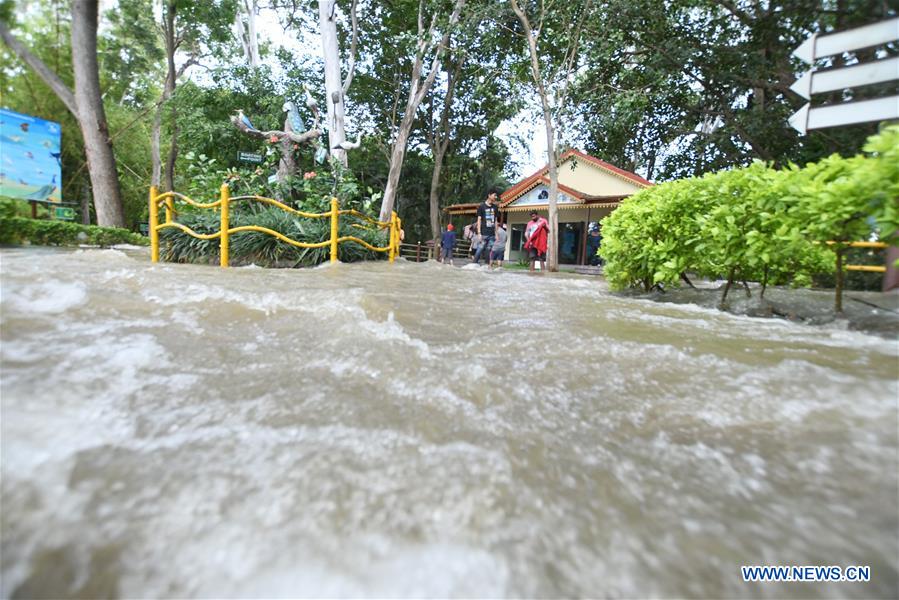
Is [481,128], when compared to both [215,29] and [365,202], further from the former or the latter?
[365,202]

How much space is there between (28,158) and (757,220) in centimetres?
1547

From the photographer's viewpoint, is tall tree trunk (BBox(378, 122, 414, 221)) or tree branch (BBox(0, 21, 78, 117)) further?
tall tree trunk (BBox(378, 122, 414, 221))

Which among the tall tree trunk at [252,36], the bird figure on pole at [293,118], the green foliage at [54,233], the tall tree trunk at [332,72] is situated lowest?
the green foliage at [54,233]

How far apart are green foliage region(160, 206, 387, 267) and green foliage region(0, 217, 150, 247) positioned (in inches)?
175

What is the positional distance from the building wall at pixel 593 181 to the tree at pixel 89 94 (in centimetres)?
1322

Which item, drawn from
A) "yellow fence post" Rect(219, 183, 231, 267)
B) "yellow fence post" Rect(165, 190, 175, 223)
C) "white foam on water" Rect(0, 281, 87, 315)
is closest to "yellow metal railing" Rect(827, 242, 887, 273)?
"white foam on water" Rect(0, 281, 87, 315)

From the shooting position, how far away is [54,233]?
9.55 m

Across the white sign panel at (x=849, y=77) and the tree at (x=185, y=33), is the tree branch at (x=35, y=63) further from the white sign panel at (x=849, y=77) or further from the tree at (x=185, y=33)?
the white sign panel at (x=849, y=77)

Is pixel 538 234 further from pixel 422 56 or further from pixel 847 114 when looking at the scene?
pixel 847 114

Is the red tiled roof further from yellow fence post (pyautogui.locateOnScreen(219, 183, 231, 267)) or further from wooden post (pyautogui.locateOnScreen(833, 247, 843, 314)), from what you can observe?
wooden post (pyautogui.locateOnScreen(833, 247, 843, 314))

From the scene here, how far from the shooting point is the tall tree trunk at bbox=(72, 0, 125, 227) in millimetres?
10086

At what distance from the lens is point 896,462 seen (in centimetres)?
115

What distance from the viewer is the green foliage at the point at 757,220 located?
260 centimetres

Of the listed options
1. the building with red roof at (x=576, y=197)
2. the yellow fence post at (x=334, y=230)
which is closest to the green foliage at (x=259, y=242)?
the yellow fence post at (x=334, y=230)
